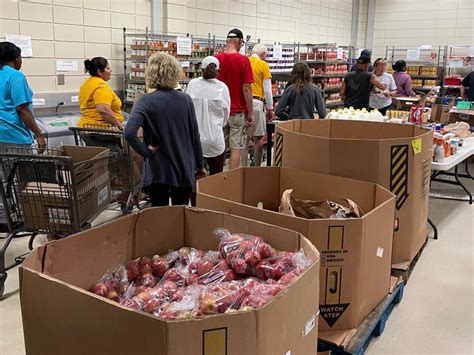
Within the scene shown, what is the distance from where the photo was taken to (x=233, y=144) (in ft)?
18.0

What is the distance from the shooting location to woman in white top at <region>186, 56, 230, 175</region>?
424cm

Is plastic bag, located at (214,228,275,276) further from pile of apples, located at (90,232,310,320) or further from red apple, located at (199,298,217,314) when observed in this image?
red apple, located at (199,298,217,314)

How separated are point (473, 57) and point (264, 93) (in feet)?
23.7

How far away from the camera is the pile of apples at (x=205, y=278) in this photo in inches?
59.4

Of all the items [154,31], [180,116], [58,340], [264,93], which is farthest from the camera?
[154,31]

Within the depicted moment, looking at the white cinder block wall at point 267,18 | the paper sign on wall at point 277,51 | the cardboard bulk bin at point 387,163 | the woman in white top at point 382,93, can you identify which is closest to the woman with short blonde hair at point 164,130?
the cardboard bulk bin at point 387,163

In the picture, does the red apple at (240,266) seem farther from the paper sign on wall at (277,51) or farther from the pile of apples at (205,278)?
the paper sign on wall at (277,51)

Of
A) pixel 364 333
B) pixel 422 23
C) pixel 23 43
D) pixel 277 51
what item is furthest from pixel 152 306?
pixel 422 23

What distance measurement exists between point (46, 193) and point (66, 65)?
3199 mm

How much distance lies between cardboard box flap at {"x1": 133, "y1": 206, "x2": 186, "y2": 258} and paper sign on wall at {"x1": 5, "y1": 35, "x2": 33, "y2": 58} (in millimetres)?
4173

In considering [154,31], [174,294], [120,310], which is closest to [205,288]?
[174,294]

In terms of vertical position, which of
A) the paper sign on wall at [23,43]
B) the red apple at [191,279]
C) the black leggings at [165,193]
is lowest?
the black leggings at [165,193]

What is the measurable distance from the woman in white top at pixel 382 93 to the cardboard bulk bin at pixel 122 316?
6.16 meters

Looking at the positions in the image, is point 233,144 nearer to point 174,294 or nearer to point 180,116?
point 180,116
